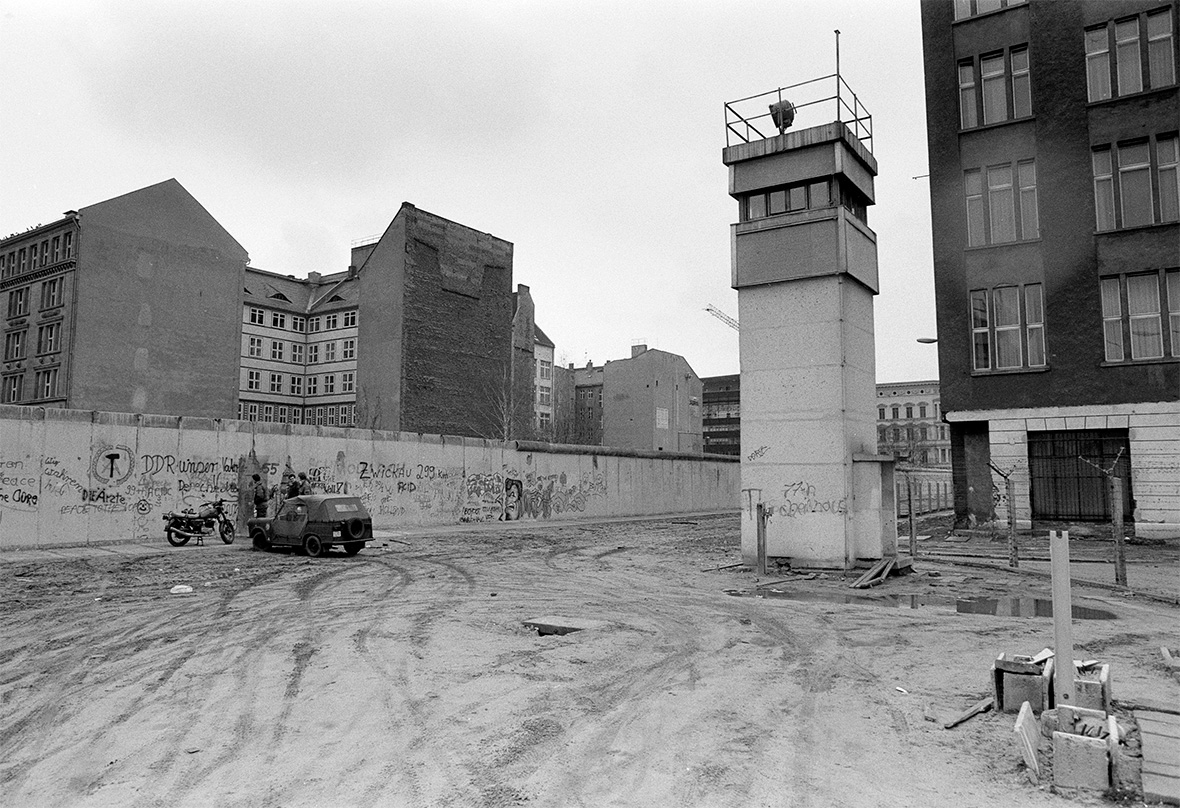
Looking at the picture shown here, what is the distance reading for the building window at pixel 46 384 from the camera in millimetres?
53719

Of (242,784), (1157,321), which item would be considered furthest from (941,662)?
(1157,321)

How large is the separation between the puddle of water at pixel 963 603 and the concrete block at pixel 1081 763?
7014 millimetres

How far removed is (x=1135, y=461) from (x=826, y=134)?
14.1 metres

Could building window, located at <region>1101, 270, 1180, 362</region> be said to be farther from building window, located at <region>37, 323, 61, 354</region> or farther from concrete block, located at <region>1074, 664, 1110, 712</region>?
building window, located at <region>37, 323, 61, 354</region>

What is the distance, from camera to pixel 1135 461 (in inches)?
901

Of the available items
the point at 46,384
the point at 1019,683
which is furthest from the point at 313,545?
the point at 46,384

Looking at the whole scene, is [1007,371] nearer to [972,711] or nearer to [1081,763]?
[972,711]

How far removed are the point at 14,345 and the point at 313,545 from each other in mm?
52007

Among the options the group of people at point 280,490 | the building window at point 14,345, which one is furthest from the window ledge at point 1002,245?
the building window at point 14,345

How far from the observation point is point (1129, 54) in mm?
24266

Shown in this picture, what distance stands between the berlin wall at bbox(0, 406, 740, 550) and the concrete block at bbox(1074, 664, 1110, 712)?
23206 millimetres

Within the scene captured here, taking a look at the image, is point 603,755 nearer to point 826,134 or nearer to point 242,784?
point 242,784

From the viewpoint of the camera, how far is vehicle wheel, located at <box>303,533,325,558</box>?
19469 mm

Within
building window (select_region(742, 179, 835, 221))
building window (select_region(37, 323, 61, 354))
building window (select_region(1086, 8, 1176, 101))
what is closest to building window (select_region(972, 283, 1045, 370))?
building window (select_region(1086, 8, 1176, 101))
